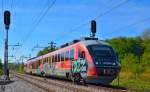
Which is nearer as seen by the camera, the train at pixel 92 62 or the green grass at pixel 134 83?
the train at pixel 92 62

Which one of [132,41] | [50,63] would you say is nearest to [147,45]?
[132,41]

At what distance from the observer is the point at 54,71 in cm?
4284

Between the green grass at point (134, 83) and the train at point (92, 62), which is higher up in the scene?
the train at point (92, 62)

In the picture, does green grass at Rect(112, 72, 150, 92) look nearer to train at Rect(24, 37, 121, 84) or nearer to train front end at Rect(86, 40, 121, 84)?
train front end at Rect(86, 40, 121, 84)

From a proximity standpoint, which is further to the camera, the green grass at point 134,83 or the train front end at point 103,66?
the green grass at point 134,83

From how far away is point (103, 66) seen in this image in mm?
27906

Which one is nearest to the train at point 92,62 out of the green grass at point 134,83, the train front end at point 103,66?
the train front end at point 103,66

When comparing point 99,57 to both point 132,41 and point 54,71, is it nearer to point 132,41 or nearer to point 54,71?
point 54,71

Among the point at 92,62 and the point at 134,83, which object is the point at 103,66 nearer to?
the point at 92,62

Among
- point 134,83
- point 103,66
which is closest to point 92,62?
point 103,66

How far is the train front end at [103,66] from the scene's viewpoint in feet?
90.9

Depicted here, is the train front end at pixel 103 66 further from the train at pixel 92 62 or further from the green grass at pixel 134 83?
the green grass at pixel 134 83

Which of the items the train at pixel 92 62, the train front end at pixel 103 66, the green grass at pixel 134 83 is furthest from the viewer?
the green grass at pixel 134 83

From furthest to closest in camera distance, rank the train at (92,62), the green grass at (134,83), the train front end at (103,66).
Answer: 1. the green grass at (134,83)
2. the train at (92,62)
3. the train front end at (103,66)
